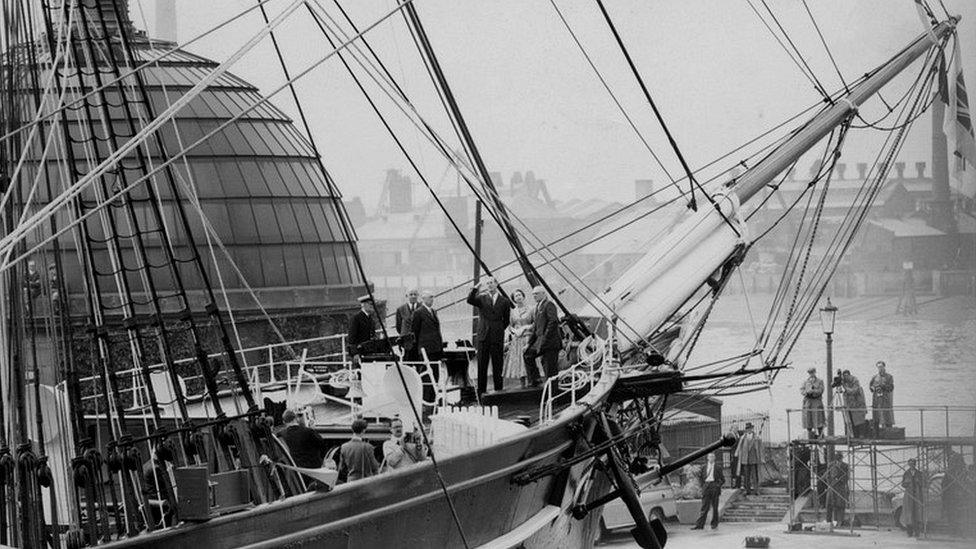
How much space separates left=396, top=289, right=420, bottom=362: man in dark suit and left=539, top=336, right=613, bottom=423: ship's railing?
1485mm

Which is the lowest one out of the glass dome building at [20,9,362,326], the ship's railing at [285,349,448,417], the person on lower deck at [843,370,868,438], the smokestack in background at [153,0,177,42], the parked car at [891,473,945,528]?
the parked car at [891,473,945,528]

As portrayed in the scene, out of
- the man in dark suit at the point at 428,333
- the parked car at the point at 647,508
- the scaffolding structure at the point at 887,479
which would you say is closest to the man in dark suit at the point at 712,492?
the parked car at the point at 647,508

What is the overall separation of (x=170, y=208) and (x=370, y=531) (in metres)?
24.3

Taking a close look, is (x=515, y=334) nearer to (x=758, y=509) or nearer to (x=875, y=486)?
(x=875, y=486)

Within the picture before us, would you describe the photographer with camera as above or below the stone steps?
above

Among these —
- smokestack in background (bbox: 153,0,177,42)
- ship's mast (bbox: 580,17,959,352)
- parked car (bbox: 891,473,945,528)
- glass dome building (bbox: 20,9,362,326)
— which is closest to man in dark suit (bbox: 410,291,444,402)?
ship's mast (bbox: 580,17,959,352)

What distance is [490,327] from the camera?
62.7 ft

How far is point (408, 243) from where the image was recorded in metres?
51.9

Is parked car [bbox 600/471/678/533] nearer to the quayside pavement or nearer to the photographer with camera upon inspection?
the quayside pavement

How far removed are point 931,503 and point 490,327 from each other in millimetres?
12135

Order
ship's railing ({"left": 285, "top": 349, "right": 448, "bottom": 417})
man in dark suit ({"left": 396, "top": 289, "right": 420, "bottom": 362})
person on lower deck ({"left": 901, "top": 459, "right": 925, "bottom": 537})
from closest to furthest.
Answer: ship's railing ({"left": 285, "top": 349, "right": 448, "bottom": 417}) < man in dark suit ({"left": 396, "top": 289, "right": 420, "bottom": 362}) < person on lower deck ({"left": 901, "top": 459, "right": 925, "bottom": 537})

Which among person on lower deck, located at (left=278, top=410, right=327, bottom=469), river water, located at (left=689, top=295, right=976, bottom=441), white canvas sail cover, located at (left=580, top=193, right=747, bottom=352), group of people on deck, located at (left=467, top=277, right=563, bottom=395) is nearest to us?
person on lower deck, located at (left=278, top=410, right=327, bottom=469)

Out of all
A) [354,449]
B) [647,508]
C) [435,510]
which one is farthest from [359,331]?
[647,508]

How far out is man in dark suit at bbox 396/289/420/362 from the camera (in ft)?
63.9
